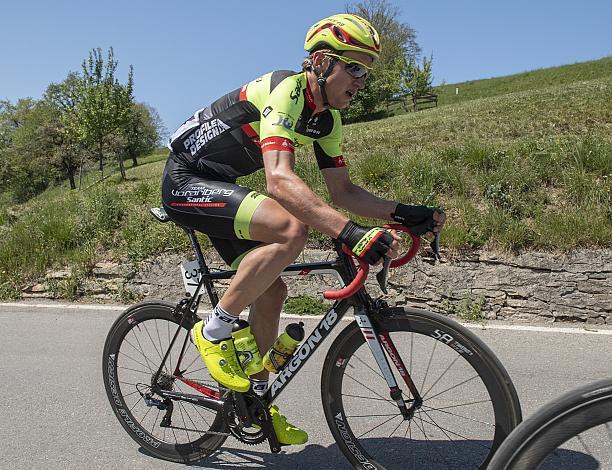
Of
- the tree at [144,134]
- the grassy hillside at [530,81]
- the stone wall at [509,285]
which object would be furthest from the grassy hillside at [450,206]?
the tree at [144,134]

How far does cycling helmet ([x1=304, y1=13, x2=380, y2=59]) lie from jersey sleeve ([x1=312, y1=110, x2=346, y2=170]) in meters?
0.43

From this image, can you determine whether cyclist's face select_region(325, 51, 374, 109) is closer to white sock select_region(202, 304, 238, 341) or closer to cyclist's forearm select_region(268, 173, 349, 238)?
cyclist's forearm select_region(268, 173, 349, 238)

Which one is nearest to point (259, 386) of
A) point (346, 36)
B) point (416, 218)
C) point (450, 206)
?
point (416, 218)

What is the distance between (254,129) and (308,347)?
1.12m

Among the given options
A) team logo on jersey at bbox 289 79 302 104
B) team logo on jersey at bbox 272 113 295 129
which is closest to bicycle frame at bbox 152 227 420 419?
team logo on jersey at bbox 272 113 295 129

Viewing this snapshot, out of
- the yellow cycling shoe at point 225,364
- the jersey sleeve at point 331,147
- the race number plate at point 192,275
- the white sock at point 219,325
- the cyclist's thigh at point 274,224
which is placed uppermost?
the jersey sleeve at point 331,147

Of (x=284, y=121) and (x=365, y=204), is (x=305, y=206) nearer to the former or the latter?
(x=284, y=121)

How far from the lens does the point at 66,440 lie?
3.34 metres

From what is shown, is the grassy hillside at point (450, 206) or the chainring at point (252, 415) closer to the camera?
the chainring at point (252, 415)

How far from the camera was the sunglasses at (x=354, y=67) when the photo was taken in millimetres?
2562

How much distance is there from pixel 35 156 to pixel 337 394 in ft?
211

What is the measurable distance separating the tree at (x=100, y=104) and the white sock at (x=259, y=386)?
3311 centimetres

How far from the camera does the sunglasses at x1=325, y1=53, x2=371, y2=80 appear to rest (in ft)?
8.41

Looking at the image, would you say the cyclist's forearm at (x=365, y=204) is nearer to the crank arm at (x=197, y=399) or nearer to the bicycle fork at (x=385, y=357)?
the bicycle fork at (x=385, y=357)
